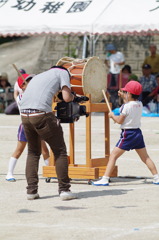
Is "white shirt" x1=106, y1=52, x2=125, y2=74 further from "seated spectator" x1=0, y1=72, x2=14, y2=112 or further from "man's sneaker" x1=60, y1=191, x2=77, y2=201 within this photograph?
"man's sneaker" x1=60, y1=191, x2=77, y2=201

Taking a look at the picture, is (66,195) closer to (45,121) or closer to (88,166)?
(45,121)

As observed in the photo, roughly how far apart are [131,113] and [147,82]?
12649mm

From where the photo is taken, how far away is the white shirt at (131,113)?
9383 mm

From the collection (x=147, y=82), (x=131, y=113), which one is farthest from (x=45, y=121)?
(x=147, y=82)

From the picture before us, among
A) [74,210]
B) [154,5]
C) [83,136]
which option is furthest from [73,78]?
[154,5]

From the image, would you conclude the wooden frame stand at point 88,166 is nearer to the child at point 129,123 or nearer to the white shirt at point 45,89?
the child at point 129,123

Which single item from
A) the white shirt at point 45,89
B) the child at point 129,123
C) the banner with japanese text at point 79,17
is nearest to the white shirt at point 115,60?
the banner with japanese text at point 79,17

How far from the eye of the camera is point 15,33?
19.9 meters

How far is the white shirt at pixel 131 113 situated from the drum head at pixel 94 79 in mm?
797

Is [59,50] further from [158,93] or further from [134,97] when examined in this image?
[134,97]

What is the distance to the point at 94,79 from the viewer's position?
10180 millimetres

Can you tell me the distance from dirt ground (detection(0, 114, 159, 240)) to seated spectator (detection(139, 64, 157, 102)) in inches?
408

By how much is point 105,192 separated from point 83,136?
6.98 metres

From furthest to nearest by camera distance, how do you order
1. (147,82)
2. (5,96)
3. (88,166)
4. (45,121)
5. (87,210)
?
1. (5,96)
2. (147,82)
3. (88,166)
4. (45,121)
5. (87,210)
